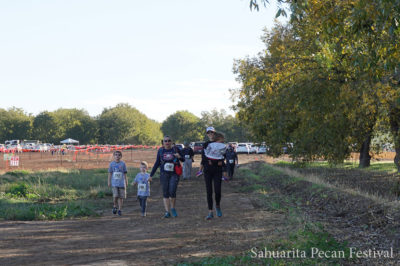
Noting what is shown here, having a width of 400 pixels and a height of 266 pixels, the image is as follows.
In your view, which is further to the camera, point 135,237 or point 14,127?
point 14,127

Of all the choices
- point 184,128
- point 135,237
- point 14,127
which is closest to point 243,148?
point 135,237

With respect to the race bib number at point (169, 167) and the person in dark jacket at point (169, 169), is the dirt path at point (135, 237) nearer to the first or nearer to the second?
the person in dark jacket at point (169, 169)

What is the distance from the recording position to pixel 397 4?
6516 mm

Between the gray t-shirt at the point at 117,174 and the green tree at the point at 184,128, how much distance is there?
123892 millimetres

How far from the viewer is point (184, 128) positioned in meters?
138

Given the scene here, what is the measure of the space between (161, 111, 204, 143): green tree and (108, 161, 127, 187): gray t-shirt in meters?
124

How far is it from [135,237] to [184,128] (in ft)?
424

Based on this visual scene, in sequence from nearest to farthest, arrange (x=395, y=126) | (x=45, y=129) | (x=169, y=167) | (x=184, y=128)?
(x=169, y=167), (x=395, y=126), (x=45, y=129), (x=184, y=128)

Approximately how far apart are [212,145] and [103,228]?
2875 millimetres

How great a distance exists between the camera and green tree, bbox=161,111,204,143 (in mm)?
137125

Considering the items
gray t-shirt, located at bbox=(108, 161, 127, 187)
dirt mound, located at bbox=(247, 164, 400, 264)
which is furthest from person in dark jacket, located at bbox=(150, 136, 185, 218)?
dirt mound, located at bbox=(247, 164, 400, 264)

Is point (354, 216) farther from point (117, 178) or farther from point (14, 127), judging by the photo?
point (14, 127)

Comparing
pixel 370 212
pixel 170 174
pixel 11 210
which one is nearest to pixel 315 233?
pixel 370 212

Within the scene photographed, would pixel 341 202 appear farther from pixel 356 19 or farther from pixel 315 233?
pixel 356 19
